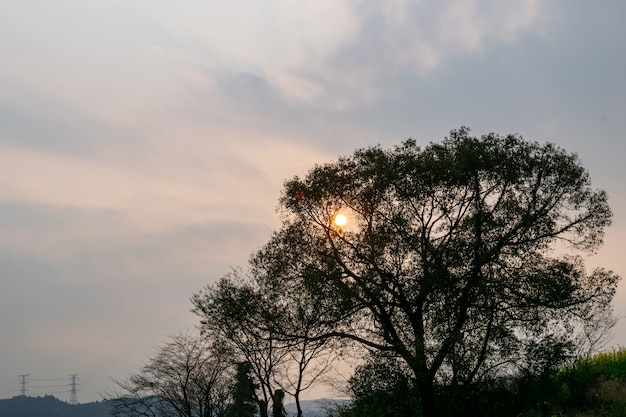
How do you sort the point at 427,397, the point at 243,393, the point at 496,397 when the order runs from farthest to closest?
the point at 243,393, the point at 496,397, the point at 427,397

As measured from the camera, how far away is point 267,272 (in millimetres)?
30859

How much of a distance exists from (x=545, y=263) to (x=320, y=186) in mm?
11034

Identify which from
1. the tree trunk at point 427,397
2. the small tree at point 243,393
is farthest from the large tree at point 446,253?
the small tree at point 243,393

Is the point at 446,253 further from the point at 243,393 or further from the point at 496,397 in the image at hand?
the point at 243,393

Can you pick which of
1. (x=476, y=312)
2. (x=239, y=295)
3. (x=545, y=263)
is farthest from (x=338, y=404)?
(x=545, y=263)

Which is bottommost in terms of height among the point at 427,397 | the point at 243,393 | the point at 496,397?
the point at 496,397

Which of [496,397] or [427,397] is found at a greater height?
[427,397]

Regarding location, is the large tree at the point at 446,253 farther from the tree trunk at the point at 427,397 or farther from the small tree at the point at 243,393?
the small tree at the point at 243,393

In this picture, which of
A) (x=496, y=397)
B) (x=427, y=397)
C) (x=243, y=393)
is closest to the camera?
Answer: (x=427, y=397)

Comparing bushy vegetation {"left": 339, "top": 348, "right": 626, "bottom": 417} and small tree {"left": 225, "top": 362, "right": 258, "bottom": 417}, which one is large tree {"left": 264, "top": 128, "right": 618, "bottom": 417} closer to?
bushy vegetation {"left": 339, "top": 348, "right": 626, "bottom": 417}

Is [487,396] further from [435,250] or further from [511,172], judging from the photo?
[511,172]

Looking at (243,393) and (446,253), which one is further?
(243,393)

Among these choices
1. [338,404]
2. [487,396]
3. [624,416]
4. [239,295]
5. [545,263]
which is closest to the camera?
[624,416]

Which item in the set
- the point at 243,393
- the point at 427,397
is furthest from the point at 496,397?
the point at 243,393
